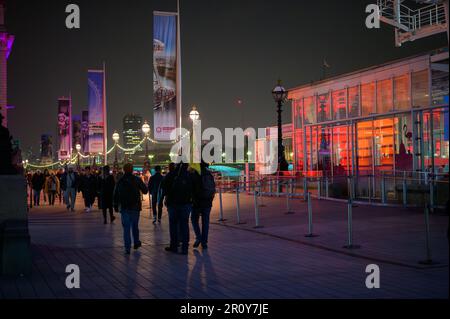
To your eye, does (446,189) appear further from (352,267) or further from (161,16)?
(161,16)

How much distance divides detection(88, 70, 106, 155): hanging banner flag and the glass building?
11.9m

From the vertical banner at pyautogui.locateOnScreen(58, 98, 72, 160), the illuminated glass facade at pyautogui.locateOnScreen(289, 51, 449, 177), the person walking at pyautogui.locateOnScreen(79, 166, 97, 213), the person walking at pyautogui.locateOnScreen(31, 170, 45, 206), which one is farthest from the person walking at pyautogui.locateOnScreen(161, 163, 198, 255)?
the vertical banner at pyautogui.locateOnScreen(58, 98, 72, 160)

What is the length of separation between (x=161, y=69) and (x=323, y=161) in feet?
30.1

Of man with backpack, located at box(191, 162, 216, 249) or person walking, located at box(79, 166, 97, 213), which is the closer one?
man with backpack, located at box(191, 162, 216, 249)

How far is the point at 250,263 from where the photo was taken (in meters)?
10.6

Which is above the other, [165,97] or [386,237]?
[165,97]

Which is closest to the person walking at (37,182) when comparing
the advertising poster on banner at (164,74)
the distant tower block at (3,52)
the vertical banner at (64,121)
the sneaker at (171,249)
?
the advertising poster on banner at (164,74)

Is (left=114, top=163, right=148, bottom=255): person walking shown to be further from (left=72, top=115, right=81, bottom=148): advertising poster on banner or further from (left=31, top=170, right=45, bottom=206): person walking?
(left=72, top=115, right=81, bottom=148): advertising poster on banner

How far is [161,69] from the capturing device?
2583 centimetres

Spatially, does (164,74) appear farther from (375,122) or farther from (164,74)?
(375,122)

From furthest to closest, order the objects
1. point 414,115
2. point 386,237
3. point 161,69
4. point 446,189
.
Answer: point 161,69 < point 414,115 < point 446,189 < point 386,237

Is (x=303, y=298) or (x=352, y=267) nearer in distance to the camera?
(x=303, y=298)

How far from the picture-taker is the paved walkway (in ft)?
27.0
